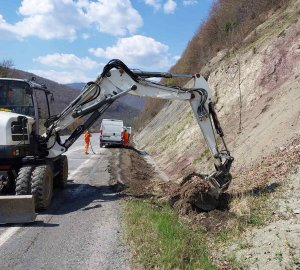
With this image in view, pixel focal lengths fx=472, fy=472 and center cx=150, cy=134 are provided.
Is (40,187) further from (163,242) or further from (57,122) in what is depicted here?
(163,242)

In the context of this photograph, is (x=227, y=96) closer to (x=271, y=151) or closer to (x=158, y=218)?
(x=271, y=151)

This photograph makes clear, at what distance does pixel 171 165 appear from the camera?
71.5 ft

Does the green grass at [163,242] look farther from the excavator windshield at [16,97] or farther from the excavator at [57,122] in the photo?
the excavator windshield at [16,97]

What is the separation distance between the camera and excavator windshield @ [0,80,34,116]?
458 inches

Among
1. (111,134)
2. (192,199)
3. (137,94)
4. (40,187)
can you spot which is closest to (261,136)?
(137,94)

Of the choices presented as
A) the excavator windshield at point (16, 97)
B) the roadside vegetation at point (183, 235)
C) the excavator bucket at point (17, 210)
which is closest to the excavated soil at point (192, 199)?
the roadside vegetation at point (183, 235)

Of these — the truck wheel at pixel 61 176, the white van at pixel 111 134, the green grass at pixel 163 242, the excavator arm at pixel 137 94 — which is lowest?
the green grass at pixel 163 242

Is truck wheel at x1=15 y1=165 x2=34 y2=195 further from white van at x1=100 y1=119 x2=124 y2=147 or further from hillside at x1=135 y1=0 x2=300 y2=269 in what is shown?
white van at x1=100 y1=119 x2=124 y2=147

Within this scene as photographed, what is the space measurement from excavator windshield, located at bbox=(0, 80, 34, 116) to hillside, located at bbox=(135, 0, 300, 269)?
5512 millimetres

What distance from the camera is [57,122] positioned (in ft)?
38.6

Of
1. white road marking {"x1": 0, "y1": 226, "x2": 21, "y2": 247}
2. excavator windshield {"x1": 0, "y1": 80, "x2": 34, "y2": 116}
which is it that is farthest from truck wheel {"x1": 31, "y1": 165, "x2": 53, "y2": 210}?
excavator windshield {"x1": 0, "y1": 80, "x2": 34, "y2": 116}

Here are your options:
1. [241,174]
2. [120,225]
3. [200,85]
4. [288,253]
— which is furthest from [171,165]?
[288,253]

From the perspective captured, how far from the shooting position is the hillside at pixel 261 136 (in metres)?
7.50

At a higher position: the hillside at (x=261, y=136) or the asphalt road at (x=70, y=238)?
the hillside at (x=261, y=136)
